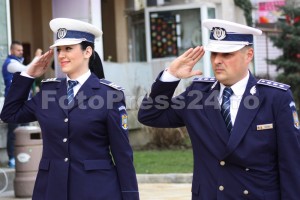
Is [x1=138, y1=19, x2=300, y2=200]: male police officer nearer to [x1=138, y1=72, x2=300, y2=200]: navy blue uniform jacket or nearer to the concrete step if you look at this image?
[x1=138, y1=72, x2=300, y2=200]: navy blue uniform jacket

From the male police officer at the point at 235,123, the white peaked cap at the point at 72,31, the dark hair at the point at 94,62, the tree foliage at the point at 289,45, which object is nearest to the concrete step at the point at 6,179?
the dark hair at the point at 94,62

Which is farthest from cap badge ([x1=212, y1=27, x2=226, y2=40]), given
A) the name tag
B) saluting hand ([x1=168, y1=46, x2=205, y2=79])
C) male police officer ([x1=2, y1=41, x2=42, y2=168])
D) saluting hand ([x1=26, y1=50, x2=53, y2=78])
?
male police officer ([x1=2, y1=41, x2=42, y2=168])

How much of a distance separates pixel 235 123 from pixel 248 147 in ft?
0.51

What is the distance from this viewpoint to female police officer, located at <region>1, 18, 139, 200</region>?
15.7 ft

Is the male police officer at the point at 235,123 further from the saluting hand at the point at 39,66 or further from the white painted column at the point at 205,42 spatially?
the white painted column at the point at 205,42

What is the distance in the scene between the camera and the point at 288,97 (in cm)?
430

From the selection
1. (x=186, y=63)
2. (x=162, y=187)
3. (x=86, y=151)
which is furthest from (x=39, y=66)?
(x=162, y=187)

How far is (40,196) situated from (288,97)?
1664mm

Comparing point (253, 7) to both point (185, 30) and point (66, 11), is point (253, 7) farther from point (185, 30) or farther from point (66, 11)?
point (66, 11)

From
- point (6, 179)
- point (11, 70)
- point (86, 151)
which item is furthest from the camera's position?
point (11, 70)

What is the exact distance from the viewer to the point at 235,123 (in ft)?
14.0

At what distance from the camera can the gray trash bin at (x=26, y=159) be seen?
10.1m

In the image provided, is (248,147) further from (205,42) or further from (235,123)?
(205,42)

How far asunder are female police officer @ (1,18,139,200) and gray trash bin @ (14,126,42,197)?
529 cm
